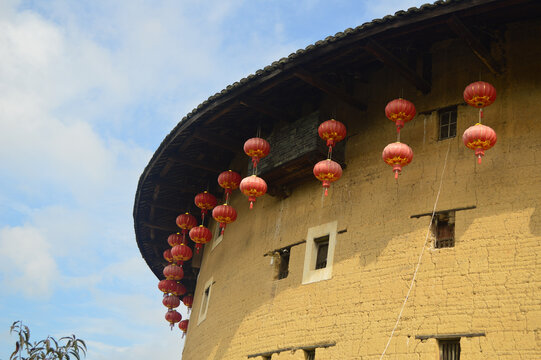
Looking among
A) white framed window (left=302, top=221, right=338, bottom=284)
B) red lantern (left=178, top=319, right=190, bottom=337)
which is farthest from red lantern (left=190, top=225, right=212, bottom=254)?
red lantern (left=178, top=319, right=190, bottom=337)

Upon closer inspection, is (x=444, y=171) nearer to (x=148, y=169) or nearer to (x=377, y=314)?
(x=377, y=314)

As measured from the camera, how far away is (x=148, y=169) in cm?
1802

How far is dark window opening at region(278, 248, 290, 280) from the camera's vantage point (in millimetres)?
14586

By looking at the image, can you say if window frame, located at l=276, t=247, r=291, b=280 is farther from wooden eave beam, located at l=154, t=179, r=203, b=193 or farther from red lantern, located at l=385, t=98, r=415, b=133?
wooden eave beam, located at l=154, t=179, r=203, b=193

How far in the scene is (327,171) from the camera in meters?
13.1

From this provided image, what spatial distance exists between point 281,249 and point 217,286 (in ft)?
8.52

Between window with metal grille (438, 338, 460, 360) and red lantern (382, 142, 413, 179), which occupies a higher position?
red lantern (382, 142, 413, 179)

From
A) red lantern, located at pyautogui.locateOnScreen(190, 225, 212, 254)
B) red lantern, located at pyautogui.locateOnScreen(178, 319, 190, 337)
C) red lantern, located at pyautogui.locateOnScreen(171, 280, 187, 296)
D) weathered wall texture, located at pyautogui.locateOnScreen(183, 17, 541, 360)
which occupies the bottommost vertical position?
weathered wall texture, located at pyautogui.locateOnScreen(183, 17, 541, 360)

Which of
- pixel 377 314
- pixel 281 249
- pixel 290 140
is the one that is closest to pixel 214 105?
pixel 290 140

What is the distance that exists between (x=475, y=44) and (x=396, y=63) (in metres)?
1.39

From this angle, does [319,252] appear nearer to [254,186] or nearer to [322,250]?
[322,250]

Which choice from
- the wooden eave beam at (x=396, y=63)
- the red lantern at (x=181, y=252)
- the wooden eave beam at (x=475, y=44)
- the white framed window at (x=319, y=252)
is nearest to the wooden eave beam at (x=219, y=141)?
the red lantern at (x=181, y=252)

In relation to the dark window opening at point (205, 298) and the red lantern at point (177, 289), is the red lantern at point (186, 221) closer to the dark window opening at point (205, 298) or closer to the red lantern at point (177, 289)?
the dark window opening at point (205, 298)

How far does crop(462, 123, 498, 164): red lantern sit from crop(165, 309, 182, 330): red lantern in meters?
13.1
